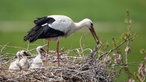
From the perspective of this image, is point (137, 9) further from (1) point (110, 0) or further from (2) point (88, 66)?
(2) point (88, 66)

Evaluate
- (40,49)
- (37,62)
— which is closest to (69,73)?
(37,62)

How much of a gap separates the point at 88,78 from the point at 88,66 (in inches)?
14.4

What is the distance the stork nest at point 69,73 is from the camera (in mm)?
11375

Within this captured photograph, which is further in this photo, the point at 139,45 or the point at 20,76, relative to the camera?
the point at 139,45

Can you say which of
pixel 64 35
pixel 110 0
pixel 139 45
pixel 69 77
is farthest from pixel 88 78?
pixel 110 0

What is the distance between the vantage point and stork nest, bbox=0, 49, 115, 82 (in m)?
11.4

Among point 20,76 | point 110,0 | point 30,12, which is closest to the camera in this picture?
point 20,76

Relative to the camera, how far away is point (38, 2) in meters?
41.4

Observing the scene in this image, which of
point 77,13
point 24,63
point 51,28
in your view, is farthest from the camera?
point 77,13

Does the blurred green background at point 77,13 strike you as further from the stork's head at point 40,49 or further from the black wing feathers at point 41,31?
the black wing feathers at point 41,31

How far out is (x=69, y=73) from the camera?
11.6 metres

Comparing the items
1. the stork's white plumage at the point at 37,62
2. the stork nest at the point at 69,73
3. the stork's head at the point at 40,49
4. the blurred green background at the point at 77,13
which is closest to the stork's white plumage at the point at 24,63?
the stork's white plumage at the point at 37,62

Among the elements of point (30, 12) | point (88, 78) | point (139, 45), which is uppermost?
point (30, 12)

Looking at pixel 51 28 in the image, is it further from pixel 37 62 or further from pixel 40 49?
pixel 40 49
